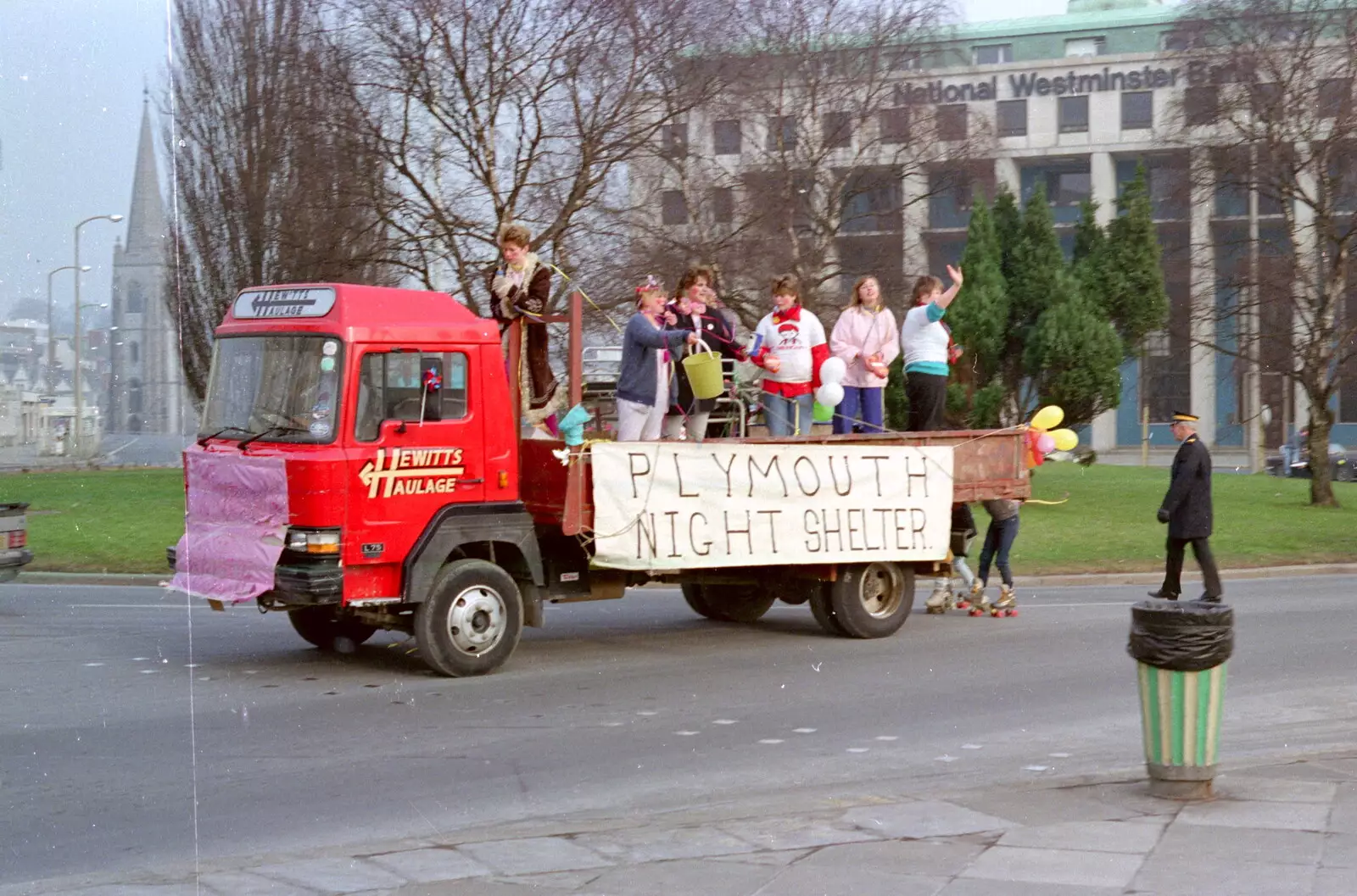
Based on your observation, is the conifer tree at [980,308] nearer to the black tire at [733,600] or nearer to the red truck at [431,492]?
the black tire at [733,600]

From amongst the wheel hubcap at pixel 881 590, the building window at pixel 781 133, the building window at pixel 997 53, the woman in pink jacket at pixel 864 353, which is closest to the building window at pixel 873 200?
the building window at pixel 781 133

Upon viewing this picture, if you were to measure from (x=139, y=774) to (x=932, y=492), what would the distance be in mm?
7082

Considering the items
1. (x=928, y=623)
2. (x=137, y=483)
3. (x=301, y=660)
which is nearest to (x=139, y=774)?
(x=301, y=660)

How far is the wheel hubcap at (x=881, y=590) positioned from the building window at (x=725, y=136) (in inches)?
672

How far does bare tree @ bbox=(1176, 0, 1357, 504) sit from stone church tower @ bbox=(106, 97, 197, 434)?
28.2 m

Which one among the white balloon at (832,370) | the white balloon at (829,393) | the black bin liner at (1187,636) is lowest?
the black bin liner at (1187,636)

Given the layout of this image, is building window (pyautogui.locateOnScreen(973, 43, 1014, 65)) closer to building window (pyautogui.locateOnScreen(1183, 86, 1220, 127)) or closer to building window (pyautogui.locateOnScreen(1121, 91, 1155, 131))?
building window (pyautogui.locateOnScreen(1121, 91, 1155, 131))

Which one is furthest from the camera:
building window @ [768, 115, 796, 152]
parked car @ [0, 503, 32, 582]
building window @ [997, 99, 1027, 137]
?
building window @ [997, 99, 1027, 137]

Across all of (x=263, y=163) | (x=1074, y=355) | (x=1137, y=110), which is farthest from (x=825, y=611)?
(x=1137, y=110)

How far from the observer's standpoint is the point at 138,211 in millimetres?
5285

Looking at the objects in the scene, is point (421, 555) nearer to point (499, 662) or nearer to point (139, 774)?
point (499, 662)

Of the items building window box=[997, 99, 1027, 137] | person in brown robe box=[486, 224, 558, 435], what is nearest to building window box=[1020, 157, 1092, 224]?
building window box=[997, 99, 1027, 137]

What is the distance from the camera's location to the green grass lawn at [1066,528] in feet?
65.8

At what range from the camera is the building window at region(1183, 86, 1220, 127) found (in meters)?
31.0
